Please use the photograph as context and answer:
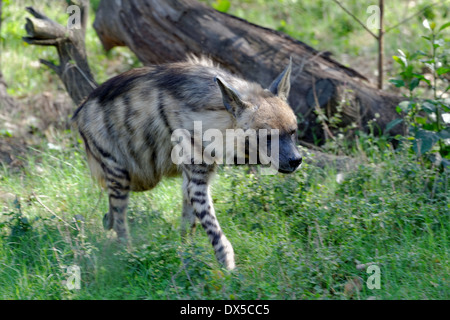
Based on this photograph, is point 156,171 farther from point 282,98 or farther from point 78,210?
point 282,98

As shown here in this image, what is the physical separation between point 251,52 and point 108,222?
102 inches

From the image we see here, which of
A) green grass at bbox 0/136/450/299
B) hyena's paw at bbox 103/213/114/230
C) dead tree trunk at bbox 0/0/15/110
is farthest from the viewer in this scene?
dead tree trunk at bbox 0/0/15/110

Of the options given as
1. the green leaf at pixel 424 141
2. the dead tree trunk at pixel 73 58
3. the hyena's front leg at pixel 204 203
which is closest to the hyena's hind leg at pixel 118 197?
the hyena's front leg at pixel 204 203

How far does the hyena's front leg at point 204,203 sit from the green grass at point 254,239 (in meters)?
0.13

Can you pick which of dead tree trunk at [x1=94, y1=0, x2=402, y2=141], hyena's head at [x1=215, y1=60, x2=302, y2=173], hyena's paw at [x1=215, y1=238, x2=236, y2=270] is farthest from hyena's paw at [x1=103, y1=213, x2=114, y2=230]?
dead tree trunk at [x1=94, y1=0, x2=402, y2=141]

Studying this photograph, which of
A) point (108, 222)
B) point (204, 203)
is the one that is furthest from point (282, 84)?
point (108, 222)

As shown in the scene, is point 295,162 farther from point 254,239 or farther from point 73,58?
point 73,58

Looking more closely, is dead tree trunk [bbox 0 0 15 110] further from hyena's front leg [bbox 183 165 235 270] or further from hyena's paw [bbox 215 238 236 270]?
hyena's paw [bbox 215 238 236 270]

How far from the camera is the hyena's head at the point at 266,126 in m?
4.05

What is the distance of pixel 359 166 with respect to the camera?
16.7 ft

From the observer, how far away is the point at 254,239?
447cm

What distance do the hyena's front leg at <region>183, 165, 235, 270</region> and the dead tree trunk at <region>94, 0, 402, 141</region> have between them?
2.11 meters

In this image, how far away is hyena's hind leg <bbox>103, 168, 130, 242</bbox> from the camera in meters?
4.73
